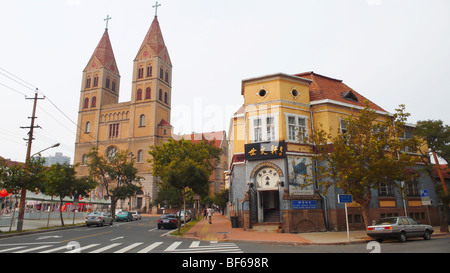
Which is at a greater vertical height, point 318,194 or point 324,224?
point 318,194

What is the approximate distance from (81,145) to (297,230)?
2641 inches

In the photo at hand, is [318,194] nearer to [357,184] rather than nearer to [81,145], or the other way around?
[357,184]

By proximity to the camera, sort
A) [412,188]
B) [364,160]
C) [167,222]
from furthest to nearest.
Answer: [167,222] < [412,188] < [364,160]

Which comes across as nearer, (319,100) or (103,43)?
(319,100)

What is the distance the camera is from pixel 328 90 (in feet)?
81.0

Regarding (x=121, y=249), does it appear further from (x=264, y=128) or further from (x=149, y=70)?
(x=149, y=70)

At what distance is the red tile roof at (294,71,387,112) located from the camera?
928 inches

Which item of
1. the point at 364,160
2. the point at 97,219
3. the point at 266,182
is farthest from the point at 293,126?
the point at 97,219

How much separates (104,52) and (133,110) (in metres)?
20.6

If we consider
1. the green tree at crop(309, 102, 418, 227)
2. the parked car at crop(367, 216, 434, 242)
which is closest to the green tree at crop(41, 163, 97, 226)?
the green tree at crop(309, 102, 418, 227)

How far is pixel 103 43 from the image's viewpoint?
80688 millimetres

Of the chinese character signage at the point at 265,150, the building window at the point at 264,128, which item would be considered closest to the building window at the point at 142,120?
the building window at the point at 264,128

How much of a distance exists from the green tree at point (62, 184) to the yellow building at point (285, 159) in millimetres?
15892
